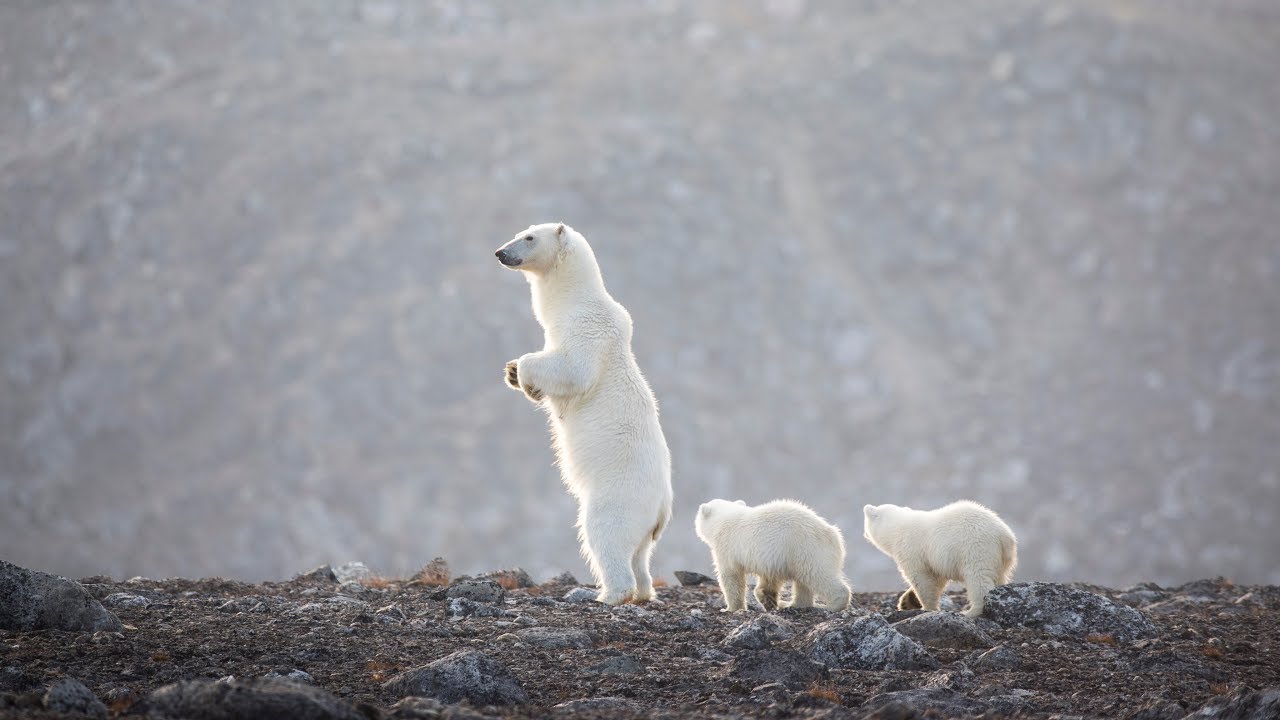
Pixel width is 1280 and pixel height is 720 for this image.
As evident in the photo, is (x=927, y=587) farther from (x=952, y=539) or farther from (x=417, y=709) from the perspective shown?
(x=417, y=709)

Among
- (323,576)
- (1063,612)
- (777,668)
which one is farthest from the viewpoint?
(323,576)

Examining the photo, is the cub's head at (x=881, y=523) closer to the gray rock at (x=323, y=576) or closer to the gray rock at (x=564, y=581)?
the gray rock at (x=564, y=581)

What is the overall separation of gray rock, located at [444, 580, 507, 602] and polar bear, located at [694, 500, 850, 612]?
78.5 inches

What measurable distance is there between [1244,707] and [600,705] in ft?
12.1

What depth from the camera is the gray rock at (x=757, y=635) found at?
9.92 m

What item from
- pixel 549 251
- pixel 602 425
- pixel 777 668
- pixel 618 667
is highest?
pixel 549 251

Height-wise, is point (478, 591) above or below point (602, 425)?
below

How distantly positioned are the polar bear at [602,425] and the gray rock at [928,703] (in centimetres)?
451

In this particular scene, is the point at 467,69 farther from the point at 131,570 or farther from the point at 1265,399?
the point at 1265,399

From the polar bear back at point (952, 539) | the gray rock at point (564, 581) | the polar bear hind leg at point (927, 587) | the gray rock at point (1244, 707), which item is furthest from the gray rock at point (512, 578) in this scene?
the gray rock at point (1244, 707)

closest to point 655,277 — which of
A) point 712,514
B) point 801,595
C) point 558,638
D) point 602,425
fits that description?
point 602,425

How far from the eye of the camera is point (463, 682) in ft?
27.0

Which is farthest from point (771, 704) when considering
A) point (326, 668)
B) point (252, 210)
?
point (252, 210)

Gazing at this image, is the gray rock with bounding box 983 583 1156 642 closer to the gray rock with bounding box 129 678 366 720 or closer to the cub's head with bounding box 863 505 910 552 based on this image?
the cub's head with bounding box 863 505 910 552
